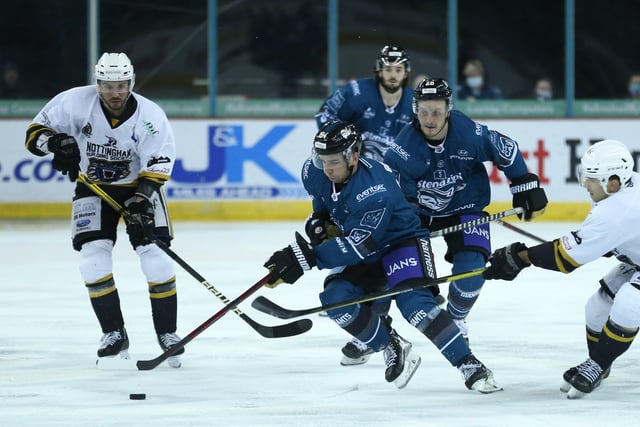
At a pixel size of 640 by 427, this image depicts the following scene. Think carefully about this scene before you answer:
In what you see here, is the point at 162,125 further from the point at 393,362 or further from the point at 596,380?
the point at 596,380

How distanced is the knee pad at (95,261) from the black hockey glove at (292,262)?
34.1 inches

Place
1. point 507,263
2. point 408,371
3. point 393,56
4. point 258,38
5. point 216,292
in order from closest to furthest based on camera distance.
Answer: point 507,263 → point 408,371 → point 216,292 → point 393,56 → point 258,38

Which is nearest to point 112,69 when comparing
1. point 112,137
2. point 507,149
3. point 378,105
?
point 112,137

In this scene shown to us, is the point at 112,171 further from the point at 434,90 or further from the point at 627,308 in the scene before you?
the point at 627,308

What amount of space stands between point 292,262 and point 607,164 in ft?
3.40

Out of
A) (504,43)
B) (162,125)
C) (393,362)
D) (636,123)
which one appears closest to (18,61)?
(504,43)

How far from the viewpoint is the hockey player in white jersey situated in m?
5.02

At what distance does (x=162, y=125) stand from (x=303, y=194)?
5309 mm

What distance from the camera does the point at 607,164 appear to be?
429 centimetres

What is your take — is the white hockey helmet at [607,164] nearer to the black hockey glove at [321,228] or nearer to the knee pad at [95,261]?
the black hockey glove at [321,228]

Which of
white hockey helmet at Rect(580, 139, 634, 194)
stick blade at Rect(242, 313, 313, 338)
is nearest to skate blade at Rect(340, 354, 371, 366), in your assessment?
stick blade at Rect(242, 313, 313, 338)

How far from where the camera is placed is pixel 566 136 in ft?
Answer: 34.1

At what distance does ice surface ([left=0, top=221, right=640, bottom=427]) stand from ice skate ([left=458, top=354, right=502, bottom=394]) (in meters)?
0.03

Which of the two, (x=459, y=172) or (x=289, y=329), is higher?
(x=459, y=172)
